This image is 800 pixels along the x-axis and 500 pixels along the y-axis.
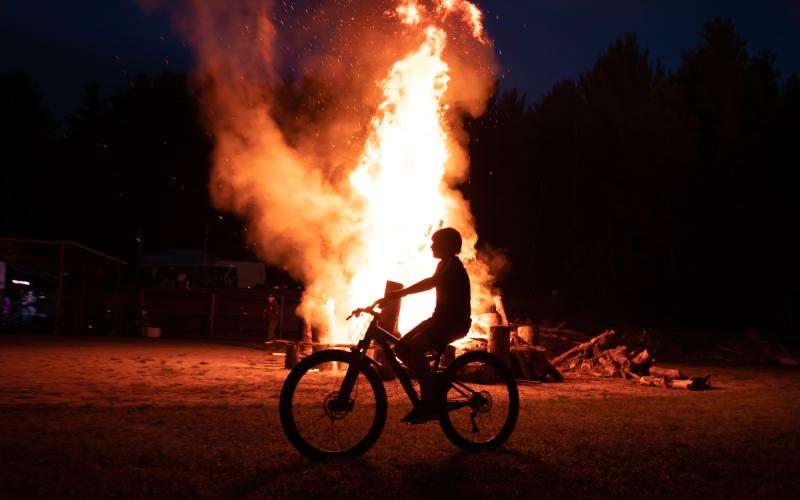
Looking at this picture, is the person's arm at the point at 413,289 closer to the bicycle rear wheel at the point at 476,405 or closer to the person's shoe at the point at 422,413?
the bicycle rear wheel at the point at 476,405

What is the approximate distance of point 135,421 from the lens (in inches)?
270

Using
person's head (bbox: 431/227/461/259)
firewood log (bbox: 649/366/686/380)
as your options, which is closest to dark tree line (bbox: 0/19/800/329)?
firewood log (bbox: 649/366/686/380)

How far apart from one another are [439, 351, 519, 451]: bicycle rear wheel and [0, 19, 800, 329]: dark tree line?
17290 mm

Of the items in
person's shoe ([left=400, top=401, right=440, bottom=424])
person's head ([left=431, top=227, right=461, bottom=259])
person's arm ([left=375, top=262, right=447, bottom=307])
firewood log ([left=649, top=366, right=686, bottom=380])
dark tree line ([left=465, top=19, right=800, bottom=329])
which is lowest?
firewood log ([left=649, top=366, right=686, bottom=380])

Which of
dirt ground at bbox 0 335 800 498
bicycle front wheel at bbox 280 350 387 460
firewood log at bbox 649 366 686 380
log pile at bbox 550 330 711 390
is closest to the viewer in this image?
dirt ground at bbox 0 335 800 498

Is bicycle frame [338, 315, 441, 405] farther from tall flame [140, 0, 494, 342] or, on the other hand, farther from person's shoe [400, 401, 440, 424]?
tall flame [140, 0, 494, 342]

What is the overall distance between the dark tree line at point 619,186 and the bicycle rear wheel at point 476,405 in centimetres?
1729

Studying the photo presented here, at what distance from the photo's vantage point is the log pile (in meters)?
12.6

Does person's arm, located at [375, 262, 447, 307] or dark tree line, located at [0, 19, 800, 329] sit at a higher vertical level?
dark tree line, located at [0, 19, 800, 329]

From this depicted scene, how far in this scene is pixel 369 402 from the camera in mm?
5941

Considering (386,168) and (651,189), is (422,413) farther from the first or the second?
(651,189)

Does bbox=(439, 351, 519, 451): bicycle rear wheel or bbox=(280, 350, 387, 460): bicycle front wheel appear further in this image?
bbox=(439, 351, 519, 451): bicycle rear wheel

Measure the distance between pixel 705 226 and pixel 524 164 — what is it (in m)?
9.98

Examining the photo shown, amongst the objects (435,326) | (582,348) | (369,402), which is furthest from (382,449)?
(582,348)
